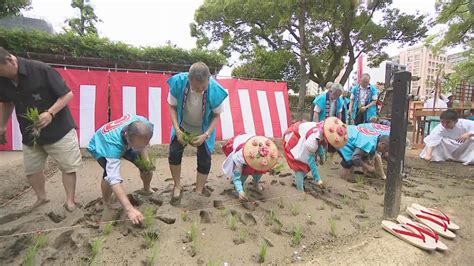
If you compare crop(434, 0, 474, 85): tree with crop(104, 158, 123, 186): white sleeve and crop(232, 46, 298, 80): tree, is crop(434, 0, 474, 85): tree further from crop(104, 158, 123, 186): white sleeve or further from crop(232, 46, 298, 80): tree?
crop(104, 158, 123, 186): white sleeve

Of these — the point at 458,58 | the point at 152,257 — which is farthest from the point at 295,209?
the point at 458,58

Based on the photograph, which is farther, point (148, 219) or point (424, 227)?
point (424, 227)

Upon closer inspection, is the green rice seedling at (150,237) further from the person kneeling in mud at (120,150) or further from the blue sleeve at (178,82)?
the blue sleeve at (178,82)

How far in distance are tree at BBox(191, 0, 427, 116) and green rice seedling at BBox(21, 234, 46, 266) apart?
11.6m

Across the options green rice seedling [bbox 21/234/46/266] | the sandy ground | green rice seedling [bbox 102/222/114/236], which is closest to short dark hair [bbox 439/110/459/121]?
the sandy ground

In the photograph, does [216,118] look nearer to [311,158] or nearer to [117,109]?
[311,158]

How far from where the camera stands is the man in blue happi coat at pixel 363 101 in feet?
17.5

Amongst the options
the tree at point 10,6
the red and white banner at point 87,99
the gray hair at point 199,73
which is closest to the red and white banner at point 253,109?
the red and white banner at point 87,99

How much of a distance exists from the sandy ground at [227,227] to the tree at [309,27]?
10.0 meters

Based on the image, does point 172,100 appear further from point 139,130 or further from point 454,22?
point 454,22

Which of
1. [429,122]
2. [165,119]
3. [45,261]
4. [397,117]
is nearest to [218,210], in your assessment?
[45,261]

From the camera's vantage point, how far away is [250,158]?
287 cm

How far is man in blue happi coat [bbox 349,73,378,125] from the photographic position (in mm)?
5340

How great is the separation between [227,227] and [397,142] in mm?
1872
